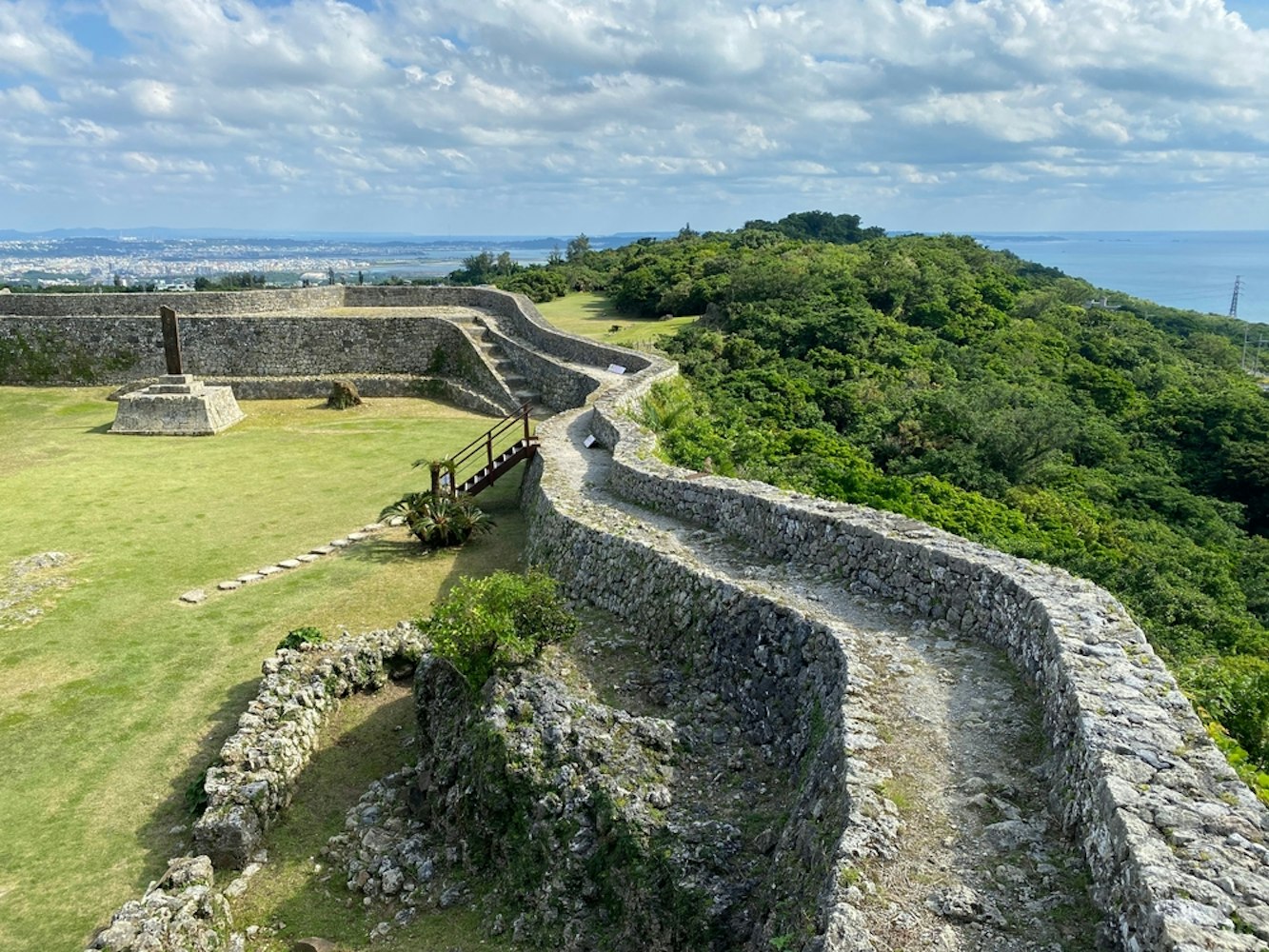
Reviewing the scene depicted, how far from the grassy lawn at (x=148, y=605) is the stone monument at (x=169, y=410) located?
2.02 ft

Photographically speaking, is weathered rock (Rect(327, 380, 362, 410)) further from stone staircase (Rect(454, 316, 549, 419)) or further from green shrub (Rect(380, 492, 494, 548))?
green shrub (Rect(380, 492, 494, 548))

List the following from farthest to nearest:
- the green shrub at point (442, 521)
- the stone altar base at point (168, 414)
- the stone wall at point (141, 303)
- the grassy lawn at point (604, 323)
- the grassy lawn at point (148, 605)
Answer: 1. the stone wall at point (141, 303)
2. the grassy lawn at point (604, 323)
3. the stone altar base at point (168, 414)
4. the green shrub at point (442, 521)
5. the grassy lawn at point (148, 605)

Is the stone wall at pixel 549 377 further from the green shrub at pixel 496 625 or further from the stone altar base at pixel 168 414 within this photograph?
the green shrub at pixel 496 625

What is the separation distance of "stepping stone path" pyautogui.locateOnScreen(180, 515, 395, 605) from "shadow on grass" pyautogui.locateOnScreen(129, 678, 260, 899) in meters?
3.48

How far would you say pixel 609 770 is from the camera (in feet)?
25.5

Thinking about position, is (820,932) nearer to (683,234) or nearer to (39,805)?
(39,805)

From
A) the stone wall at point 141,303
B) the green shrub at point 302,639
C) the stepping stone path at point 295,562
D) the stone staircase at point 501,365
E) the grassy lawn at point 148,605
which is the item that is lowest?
the grassy lawn at point 148,605

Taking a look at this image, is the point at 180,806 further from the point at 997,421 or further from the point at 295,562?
the point at 997,421

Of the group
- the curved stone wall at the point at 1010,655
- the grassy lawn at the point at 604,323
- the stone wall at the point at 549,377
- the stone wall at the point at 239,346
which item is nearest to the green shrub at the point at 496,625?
the curved stone wall at the point at 1010,655

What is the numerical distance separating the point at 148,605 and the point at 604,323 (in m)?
25.0

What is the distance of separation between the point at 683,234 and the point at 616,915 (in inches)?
2766

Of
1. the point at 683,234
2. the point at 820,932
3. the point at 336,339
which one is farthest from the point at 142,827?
the point at 683,234

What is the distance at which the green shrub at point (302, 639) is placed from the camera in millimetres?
11984

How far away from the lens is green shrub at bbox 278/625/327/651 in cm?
1198
